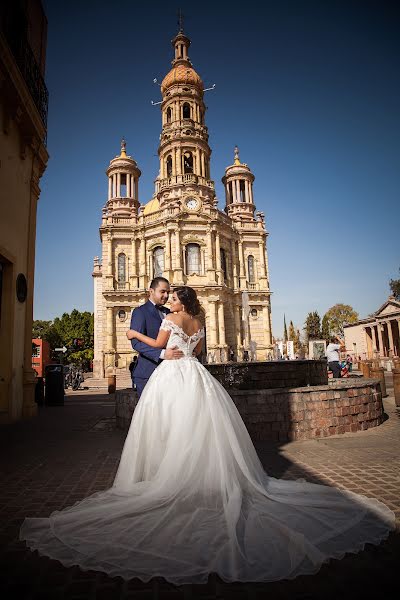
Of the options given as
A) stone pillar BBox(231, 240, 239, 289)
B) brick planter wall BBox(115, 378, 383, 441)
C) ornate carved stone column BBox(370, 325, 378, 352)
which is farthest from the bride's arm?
ornate carved stone column BBox(370, 325, 378, 352)

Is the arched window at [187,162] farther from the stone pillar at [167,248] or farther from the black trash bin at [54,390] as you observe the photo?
the black trash bin at [54,390]

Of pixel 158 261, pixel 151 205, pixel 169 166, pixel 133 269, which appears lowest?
pixel 133 269

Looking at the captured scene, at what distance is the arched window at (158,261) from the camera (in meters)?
32.3

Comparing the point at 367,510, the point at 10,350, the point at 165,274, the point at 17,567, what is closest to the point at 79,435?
the point at 10,350

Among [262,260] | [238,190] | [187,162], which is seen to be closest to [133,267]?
[262,260]

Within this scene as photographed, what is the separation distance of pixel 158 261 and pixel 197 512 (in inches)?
1204

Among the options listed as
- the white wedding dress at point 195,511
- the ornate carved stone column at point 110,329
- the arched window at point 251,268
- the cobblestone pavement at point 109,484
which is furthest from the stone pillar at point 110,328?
the white wedding dress at point 195,511

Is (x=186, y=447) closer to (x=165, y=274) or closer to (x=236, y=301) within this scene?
(x=165, y=274)

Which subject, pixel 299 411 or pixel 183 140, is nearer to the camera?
pixel 299 411

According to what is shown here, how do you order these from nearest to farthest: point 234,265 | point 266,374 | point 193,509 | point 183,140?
1. point 193,509
2. point 266,374
3. point 234,265
4. point 183,140

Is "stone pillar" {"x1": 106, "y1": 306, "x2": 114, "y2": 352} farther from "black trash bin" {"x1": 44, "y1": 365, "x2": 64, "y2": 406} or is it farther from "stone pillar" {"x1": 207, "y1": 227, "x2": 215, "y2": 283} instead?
"black trash bin" {"x1": 44, "y1": 365, "x2": 64, "y2": 406}

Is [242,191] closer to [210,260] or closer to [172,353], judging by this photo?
[210,260]

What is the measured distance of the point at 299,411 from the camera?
644 centimetres

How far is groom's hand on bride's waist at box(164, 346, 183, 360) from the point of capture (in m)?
3.64
